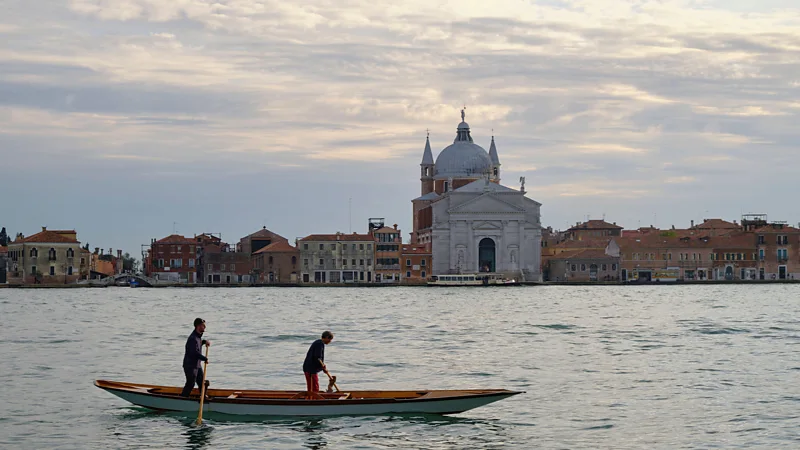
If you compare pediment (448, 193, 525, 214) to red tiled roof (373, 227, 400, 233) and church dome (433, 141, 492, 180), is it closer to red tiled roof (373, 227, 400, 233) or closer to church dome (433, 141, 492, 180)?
red tiled roof (373, 227, 400, 233)

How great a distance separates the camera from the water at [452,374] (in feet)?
62.3

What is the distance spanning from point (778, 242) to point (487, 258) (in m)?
27.8

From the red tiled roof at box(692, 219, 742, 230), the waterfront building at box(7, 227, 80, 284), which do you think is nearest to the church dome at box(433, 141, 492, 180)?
the red tiled roof at box(692, 219, 742, 230)

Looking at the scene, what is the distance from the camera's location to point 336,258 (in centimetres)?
11350

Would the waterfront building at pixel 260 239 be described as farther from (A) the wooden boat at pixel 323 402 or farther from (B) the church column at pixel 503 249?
(A) the wooden boat at pixel 323 402

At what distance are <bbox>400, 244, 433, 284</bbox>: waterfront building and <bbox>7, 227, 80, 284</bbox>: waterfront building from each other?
30.5 meters

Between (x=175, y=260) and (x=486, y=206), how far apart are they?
31046mm

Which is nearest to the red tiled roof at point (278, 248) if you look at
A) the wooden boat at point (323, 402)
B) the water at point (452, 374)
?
the water at point (452, 374)

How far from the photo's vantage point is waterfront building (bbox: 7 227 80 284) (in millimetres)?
106125

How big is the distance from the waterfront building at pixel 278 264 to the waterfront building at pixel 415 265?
33.7 feet

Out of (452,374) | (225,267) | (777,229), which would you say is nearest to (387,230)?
(225,267)

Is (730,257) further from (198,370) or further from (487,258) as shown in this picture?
(198,370)

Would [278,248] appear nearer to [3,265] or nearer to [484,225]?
[484,225]

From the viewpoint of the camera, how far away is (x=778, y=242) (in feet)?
373
